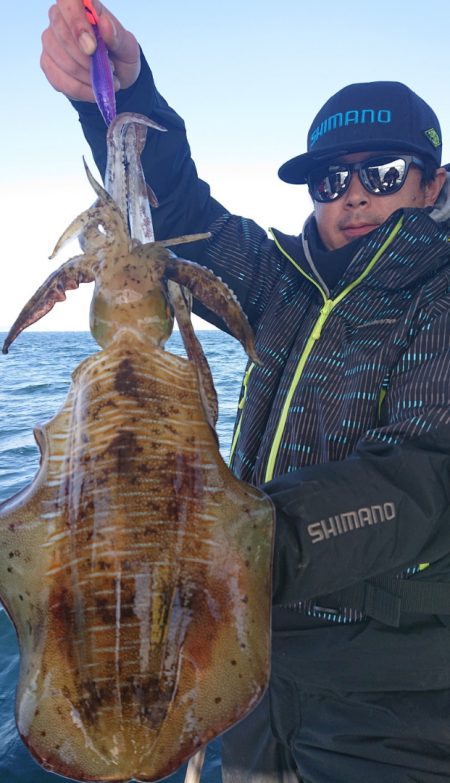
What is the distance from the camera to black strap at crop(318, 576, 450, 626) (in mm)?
2424

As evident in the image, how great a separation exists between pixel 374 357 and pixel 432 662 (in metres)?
1.29

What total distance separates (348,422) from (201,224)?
1.74 m

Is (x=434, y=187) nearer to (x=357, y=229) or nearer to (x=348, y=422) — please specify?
(x=357, y=229)

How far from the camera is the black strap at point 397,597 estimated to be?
242 centimetres

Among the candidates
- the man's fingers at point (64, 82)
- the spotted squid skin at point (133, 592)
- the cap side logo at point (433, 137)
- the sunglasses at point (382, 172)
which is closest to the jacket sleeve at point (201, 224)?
the man's fingers at point (64, 82)

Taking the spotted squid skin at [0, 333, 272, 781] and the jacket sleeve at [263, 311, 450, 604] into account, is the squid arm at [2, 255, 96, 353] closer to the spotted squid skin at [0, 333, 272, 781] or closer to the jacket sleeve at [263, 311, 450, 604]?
the spotted squid skin at [0, 333, 272, 781]

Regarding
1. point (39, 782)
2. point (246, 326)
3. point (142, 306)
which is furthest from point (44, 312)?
point (39, 782)

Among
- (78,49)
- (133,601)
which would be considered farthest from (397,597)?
(78,49)

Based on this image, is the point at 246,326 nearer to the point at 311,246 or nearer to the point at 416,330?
the point at 416,330

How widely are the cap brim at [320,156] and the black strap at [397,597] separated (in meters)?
2.10

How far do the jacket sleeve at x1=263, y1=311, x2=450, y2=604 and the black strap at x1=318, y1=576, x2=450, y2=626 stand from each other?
284 mm

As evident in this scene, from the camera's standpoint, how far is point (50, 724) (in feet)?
4.60

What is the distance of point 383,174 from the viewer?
3129mm

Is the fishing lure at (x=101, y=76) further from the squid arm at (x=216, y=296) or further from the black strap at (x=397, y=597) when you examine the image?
the black strap at (x=397, y=597)
